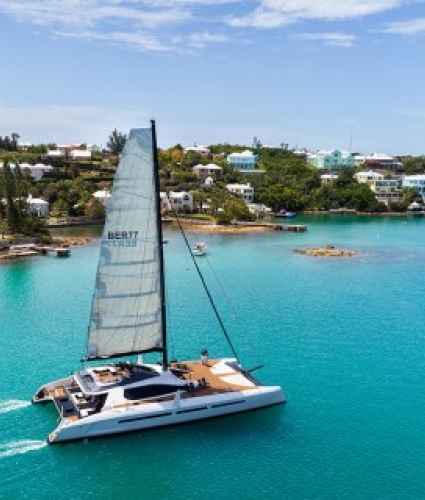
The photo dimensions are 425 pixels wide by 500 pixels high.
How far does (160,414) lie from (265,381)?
8497 mm

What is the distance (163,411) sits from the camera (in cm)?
2872

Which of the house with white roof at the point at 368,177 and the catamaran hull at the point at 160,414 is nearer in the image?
the catamaran hull at the point at 160,414

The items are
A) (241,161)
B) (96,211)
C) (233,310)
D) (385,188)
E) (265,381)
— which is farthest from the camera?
(241,161)

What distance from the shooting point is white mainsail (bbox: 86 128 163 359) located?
29641 millimetres

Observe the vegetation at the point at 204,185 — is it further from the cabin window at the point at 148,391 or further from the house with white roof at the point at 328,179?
the cabin window at the point at 148,391

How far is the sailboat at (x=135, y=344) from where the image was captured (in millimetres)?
28781

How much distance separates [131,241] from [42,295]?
29267 mm

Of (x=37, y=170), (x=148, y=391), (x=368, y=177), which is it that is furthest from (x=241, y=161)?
(x=148, y=391)

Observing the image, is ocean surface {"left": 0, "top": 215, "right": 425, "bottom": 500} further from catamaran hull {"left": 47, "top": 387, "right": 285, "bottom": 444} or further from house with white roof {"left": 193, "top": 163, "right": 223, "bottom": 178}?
house with white roof {"left": 193, "top": 163, "right": 223, "bottom": 178}

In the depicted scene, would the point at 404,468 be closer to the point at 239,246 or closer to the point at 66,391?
the point at 66,391

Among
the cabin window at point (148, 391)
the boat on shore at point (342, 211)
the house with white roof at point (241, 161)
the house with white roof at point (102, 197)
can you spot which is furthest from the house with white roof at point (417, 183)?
the cabin window at point (148, 391)

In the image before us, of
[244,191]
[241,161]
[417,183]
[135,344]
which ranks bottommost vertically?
[135,344]

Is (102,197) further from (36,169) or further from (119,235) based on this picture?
(119,235)

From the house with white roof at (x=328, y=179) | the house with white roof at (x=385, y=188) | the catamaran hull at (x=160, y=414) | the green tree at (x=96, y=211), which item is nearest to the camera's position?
the catamaran hull at (x=160, y=414)
